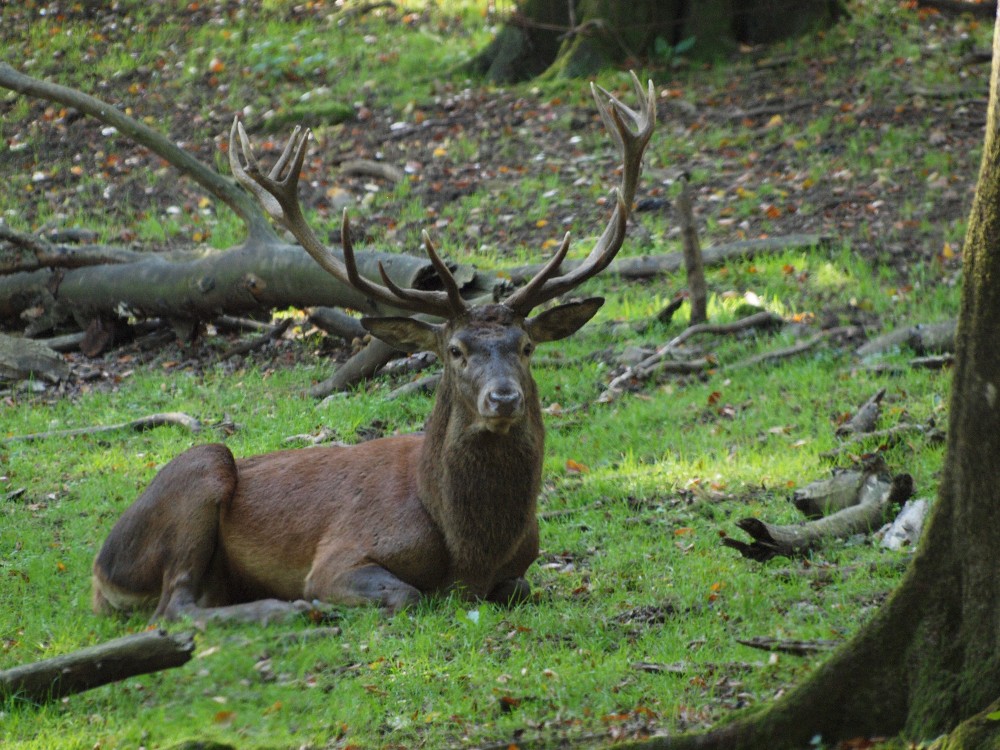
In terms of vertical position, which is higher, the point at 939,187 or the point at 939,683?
the point at 939,683

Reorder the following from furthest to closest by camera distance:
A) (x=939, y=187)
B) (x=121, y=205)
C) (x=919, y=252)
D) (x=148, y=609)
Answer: (x=121, y=205) → (x=939, y=187) → (x=919, y=252) → (x=148, y=609)

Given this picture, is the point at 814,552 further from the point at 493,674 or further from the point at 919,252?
the point at 919,252

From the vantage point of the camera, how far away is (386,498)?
699 cm

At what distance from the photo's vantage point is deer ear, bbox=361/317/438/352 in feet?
23.1

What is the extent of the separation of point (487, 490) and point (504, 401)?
598 mm

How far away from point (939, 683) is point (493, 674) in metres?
1.88

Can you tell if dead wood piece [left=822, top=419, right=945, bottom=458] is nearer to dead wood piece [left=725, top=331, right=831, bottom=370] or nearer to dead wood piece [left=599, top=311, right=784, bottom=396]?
dead wood piece [left=725, top=331, right=831, bottom=370]

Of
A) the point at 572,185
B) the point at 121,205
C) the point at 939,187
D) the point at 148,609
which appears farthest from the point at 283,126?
the point at 148,609

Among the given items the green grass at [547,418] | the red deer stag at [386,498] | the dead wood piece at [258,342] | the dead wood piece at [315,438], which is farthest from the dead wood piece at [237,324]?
the red deer stag at [386,498]

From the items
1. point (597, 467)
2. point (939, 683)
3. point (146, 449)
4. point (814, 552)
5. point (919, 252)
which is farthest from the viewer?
point (919, 252)

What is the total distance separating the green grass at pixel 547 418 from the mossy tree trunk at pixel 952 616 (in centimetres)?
40

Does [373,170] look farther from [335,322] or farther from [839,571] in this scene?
[839,571]

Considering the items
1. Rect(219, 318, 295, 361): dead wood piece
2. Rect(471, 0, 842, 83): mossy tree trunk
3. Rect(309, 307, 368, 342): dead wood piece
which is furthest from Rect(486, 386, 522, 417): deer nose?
Rect(471, 0, 842, 83): mossy tree trunk

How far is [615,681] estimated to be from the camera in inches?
197
